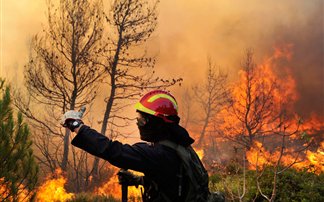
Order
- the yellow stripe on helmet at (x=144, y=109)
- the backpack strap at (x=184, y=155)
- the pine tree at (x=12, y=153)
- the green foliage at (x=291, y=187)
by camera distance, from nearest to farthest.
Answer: the backpack strap at (x=184, y=155) < the yellow stripe on helmet at (x=144, y=109) < the pine tree at (x=12, y=153) < the green foliage at (x=291, y=187)

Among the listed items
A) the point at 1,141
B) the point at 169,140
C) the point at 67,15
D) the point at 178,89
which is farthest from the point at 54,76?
the point at 178,89

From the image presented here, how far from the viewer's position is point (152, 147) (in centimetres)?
219

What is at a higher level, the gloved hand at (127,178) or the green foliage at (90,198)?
the green foliage at (90,198)

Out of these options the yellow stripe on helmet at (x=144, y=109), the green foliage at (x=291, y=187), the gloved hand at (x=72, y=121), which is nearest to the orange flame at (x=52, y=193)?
the green foliage at (x=291, y=187)

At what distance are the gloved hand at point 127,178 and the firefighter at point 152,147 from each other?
0.39 meters

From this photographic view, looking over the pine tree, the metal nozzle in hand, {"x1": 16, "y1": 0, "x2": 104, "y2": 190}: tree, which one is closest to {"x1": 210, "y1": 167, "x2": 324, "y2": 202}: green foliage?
the pine tree

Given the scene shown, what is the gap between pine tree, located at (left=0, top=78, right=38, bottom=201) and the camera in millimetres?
5348

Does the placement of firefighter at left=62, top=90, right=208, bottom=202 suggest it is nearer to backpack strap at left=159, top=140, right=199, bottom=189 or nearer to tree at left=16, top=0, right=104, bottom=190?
backpack strap at left=159, top=140, right=199, bottom=189

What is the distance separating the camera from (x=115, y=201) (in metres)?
9.35

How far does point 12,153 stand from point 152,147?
3963mm

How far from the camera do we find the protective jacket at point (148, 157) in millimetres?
2014

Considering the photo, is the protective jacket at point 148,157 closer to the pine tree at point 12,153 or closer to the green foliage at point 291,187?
the pine tree at point 12,153

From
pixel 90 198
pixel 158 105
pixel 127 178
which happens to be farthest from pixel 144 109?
pixel 90 198

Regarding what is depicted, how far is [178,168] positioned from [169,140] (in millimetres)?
189
